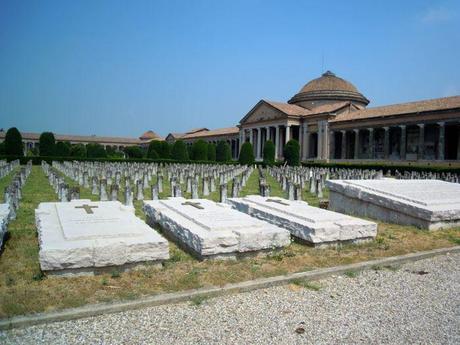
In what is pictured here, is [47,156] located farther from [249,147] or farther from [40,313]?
[40,313]

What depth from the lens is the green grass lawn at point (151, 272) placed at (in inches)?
142

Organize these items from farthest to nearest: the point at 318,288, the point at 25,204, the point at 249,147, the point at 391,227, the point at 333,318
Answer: the point at 249,147 < the point at 25,204 < the point at 391,227 < the point at 318,288 < the point at 333,318

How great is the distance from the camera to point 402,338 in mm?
3166

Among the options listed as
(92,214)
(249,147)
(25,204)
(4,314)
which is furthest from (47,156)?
(4,314)

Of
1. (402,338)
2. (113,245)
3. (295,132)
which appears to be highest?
(295,132)

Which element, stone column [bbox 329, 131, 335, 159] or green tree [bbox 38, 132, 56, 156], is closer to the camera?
green tree [bbox 38, 132, 56, 156]

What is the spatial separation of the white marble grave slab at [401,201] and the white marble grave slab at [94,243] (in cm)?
528

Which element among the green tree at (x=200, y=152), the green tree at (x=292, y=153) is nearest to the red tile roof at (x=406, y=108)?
the green tree at (x=292, y=153)

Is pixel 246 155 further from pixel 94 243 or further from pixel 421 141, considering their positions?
pixel 94 243

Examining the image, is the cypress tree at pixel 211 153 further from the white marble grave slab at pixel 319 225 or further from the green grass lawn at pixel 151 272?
the green grass lawn at pixel 151 272

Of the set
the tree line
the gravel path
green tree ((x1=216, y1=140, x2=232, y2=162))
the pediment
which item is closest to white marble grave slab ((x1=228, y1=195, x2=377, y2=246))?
the gravel path

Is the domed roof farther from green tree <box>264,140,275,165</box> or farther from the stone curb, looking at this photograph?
the stone curb

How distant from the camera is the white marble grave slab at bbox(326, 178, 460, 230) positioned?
7469 millimetres

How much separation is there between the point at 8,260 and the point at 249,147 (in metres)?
36.3
